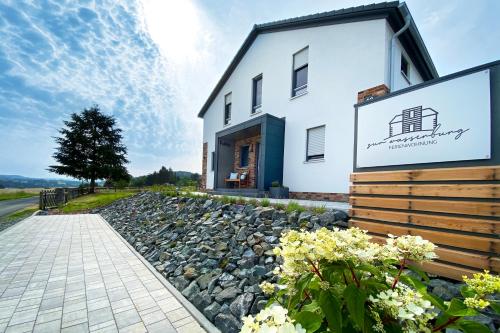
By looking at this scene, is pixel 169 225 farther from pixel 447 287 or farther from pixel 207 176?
pixel 207 176

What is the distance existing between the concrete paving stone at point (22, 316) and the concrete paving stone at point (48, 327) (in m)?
0.22

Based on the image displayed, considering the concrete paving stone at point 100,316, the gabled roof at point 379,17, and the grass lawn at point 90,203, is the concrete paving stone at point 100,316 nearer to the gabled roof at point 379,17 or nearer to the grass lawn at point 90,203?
the gabled roof at point 379,17

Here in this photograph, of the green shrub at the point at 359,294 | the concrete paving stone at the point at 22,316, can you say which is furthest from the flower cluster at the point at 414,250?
the concrete paving stone at the point at 22,316

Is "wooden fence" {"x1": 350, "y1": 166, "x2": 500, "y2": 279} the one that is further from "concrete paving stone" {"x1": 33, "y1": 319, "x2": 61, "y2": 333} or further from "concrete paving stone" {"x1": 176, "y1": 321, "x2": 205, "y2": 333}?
"concrete paving stone" {"x1": 33, "y1": 319, "x2": 61, "y2": 333}

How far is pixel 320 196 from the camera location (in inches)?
278

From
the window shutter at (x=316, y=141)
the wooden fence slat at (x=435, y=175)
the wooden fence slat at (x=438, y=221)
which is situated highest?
A: the window shutter at (x=316, y=141)

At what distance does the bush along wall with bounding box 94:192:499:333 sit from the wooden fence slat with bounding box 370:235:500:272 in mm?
244

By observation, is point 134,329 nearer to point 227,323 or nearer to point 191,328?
point 191,328

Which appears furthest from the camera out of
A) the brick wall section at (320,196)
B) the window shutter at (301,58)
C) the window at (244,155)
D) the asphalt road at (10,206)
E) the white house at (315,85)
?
the asphalt road at (10,206)

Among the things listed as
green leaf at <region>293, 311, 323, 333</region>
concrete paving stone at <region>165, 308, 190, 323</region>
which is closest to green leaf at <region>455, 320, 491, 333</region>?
green leaf at <region>293, 311, 323, 333</region>

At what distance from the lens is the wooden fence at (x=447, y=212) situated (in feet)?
6.95

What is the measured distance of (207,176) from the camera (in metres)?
13.4

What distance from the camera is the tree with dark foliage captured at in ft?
87.1

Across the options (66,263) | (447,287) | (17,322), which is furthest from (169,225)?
(447,287)
